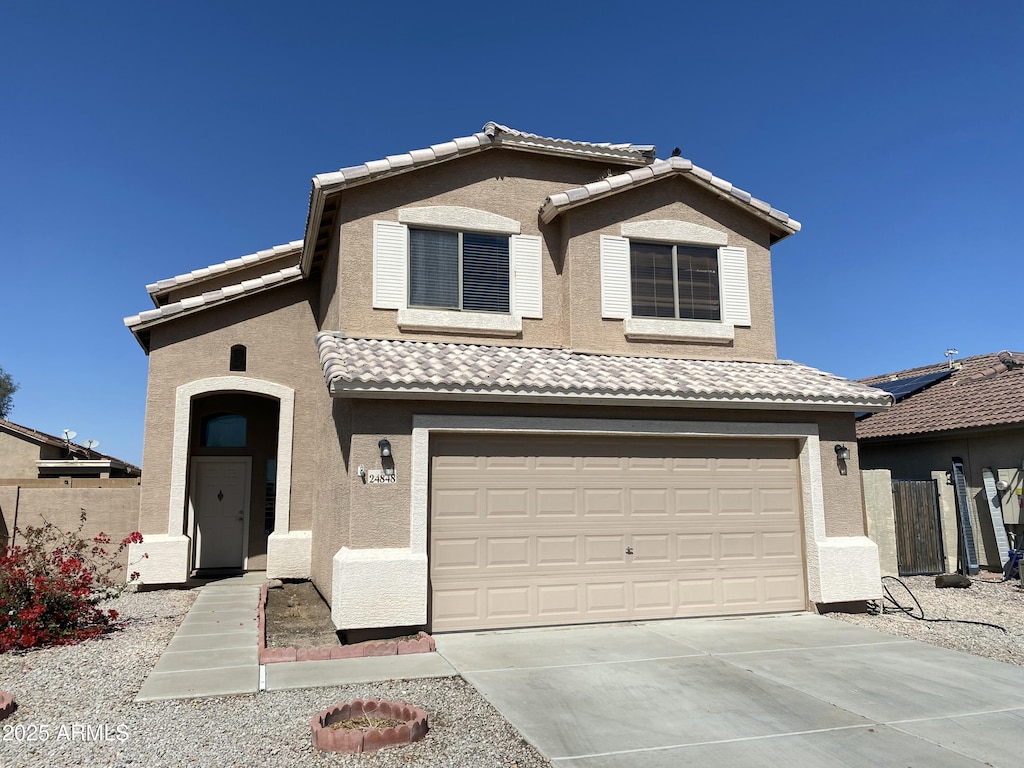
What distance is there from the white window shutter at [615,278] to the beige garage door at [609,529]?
2.40 metres

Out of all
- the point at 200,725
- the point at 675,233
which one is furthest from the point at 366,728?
the point at 675,233

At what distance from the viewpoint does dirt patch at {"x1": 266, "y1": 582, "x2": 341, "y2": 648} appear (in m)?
9.36

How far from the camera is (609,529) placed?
10.7 m

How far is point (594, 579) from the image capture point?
34.5 ft

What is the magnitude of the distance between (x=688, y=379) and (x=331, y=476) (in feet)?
17.5

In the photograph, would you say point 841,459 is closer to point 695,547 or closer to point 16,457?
point 695,547

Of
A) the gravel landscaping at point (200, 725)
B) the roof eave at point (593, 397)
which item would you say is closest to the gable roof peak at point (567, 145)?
the roof eave at point (593, 397)

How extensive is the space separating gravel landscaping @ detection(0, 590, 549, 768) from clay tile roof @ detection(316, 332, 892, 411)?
3.58 m

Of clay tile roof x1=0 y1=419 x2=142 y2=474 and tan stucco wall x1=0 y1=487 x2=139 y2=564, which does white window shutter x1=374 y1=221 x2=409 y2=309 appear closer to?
tan stucco wall x1=0 y1=487 x2=139 y2=564

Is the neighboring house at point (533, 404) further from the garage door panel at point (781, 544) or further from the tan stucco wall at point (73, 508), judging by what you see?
the tan stucco wall at point (73, 508)

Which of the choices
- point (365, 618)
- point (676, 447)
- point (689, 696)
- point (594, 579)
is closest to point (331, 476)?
point (365, 618)

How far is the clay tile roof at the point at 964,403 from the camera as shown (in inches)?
A: 627

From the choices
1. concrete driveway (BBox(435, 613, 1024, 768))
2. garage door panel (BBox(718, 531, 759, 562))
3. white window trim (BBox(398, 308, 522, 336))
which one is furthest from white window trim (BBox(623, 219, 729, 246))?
concrete driveway (BBox(435, 613, 1024, 768))

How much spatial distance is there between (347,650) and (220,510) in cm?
848
